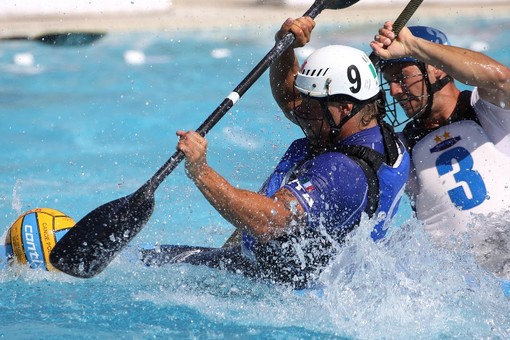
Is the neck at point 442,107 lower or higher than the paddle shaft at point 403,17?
lower

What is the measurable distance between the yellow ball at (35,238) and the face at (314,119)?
147 centimetres

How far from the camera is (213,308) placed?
4023mm

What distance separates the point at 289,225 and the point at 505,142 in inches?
56.0

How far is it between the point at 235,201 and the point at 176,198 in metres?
3.16

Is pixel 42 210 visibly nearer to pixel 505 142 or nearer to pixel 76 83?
pixel 505 142

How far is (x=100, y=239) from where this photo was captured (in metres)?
3.98

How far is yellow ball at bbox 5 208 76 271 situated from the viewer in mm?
4480

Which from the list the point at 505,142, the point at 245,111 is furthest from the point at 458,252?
the point at 245,111

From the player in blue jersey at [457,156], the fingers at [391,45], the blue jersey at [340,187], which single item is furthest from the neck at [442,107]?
the blue jersey at [340,187]

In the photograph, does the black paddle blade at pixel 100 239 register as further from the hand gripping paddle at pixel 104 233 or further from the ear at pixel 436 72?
the ear at pixel 436 72

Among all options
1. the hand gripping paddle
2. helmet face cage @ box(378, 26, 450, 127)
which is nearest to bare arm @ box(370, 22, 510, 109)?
helmet face cage @ box(378, 26, 450, 127)

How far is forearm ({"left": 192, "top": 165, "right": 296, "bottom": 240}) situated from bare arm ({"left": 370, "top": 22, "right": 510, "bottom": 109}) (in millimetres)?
958

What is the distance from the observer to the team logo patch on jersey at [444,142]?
443 centimetres

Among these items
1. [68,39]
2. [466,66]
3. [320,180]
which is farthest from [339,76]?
[68,39]
